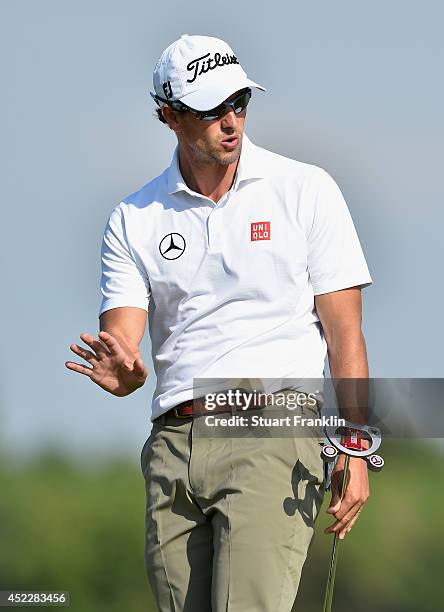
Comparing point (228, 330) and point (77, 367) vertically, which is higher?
point (228, 330)

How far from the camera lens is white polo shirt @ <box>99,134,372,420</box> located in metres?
5.58

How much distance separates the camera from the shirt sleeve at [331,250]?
18.4ft

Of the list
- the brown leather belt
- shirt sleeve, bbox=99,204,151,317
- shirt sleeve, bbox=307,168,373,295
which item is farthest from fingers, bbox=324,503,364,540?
shirt sleeve, bbox=99,204,151,317

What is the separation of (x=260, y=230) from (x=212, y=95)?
619 mm

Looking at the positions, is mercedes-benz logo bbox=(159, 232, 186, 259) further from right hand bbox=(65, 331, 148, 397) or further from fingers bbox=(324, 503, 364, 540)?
fingers bbox=(324, 503, 364, 540)

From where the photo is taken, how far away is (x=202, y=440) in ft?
18.2

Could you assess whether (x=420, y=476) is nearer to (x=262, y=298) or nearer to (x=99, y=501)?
(x=99, y=501)

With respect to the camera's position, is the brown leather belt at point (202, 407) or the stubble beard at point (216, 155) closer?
the brown leather belt at point (202, 407)

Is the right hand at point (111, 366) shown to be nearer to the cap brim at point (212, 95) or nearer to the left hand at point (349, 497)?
the left hand at point (349, 497)

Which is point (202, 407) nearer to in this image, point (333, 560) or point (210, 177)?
point (333, 560)

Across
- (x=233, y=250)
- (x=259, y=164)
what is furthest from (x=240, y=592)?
(x=259, y=164)

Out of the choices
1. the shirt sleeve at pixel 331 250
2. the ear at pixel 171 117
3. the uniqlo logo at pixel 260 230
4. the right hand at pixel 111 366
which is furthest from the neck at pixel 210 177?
the right hand at pixel 111 366

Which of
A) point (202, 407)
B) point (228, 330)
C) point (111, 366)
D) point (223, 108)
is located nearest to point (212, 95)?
point (223, 108)

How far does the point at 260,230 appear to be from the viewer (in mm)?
5672
